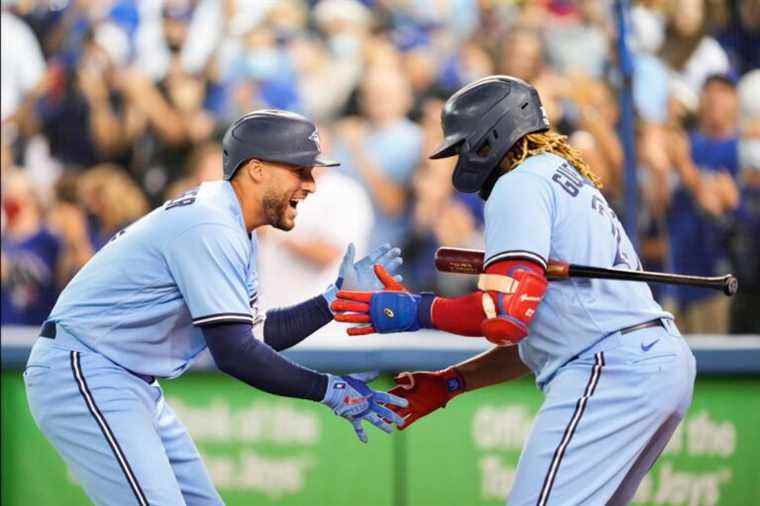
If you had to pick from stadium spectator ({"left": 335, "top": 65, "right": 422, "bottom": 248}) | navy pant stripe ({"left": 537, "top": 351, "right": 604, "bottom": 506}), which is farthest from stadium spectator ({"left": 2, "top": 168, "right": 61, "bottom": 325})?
navy pant stripe ({"left": 537, "top": 351, "right": 604, "bottom": 506})

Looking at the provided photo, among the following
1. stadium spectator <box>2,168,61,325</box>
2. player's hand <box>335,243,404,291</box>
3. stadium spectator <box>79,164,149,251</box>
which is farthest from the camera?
stadium spectator <box>79,164,149,251</box>

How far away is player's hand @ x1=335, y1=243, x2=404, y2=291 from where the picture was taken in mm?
4332

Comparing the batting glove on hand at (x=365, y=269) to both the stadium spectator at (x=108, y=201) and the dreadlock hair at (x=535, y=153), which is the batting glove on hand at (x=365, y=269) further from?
the stadium spectator at (x=108, y=201)

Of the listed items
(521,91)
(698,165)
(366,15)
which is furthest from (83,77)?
(521,91)

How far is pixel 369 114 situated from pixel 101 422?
3642 millimetres

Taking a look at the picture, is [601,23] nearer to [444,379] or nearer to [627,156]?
[627,156]

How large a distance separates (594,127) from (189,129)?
2285 mm

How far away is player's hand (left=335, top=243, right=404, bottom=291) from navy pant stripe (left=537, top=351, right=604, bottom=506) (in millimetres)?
872

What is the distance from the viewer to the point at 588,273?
3.68 meters

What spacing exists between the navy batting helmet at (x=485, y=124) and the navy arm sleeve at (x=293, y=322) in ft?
2.55

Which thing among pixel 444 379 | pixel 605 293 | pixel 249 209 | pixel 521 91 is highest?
pixel 521 91

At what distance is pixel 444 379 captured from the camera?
4.36 meters

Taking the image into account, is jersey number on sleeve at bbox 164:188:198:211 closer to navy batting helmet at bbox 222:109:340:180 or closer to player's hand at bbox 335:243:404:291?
navy batting helmet at bbox 222:109:340:180

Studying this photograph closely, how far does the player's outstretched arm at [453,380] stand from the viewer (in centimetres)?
436
